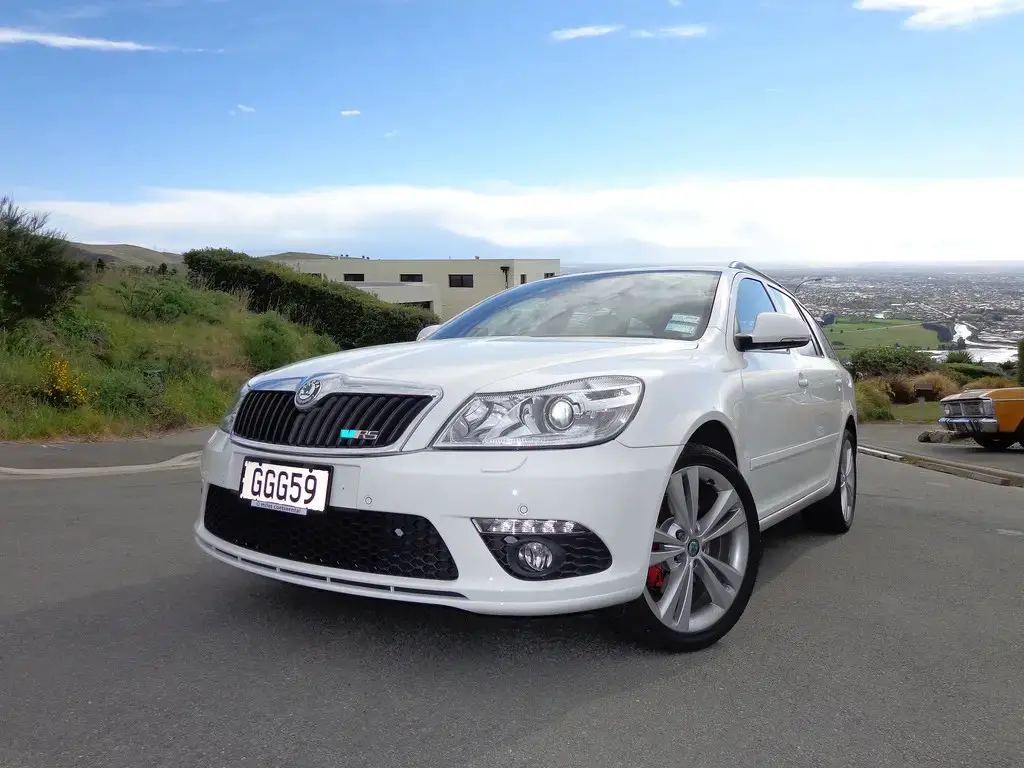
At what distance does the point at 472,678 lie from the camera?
3295 millimetres

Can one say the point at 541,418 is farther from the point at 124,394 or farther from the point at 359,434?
the point at 124,394

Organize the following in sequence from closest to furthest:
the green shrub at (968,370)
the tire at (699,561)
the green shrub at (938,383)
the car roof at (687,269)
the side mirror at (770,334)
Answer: the tire at (699,561) < the side mirror at (770,334) < the car roof at (687,269) < the green shrub at (938,383) < the green shrub at (968,370)

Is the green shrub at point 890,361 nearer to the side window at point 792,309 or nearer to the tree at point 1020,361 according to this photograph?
the tree at point 1020,361

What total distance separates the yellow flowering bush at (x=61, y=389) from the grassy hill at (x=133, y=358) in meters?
0.01

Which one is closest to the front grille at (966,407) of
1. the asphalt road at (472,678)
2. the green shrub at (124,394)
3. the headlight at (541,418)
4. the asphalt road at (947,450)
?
the asphalt road at (947,450)

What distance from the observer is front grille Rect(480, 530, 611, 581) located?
3.17 meters

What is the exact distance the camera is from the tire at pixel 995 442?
13.9 metres

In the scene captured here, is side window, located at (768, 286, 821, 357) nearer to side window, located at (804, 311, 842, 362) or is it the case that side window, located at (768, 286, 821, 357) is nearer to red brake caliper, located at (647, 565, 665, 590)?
side window, located at (804, 311, 842, 362)

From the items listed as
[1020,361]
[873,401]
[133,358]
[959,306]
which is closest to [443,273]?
[873,401]

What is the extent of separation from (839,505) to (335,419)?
3923mm

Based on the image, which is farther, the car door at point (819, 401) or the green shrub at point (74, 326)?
the green shrub at point (74, 326)

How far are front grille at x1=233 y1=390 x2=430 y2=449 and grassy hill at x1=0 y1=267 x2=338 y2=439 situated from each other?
24.8ft

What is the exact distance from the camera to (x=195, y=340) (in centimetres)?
1576

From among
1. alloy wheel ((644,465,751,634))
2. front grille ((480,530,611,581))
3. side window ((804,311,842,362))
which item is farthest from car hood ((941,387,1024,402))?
front grille ((480,530,611,581))
